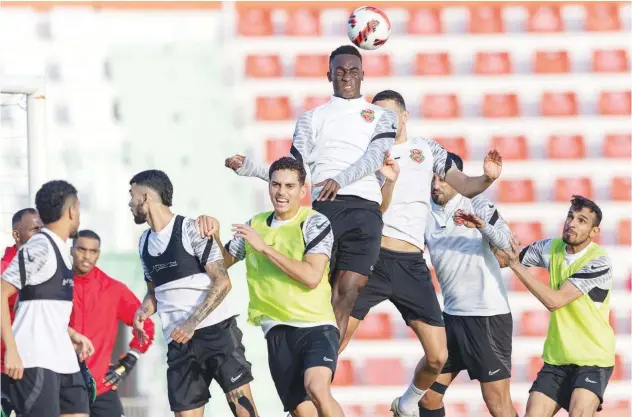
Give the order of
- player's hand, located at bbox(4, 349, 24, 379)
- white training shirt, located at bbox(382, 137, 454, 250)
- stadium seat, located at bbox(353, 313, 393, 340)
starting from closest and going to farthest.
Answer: player's hand, located at bbox(4, 349, 24, 379) → white training shirt, located at bbox(382, 137, 454, 250) → stadium seat, located at bbox(353, 313, 393, 340)

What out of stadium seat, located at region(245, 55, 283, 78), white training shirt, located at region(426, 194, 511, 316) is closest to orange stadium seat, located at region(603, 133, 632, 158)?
stadium seat, located at region(245, 55, 283, 78)

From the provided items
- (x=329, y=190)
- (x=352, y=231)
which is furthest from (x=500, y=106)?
(x=329, y=190)

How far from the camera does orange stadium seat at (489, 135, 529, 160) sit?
10.9 metres

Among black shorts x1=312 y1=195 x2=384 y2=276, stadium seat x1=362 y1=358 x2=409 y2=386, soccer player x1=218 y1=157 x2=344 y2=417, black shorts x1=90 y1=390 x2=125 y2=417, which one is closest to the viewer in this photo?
soccer player x1=218 y1=157 x2=344 y2=417

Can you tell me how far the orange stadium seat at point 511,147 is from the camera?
35.9 ft

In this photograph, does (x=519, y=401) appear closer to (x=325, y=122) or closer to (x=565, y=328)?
(x=565, y=328)

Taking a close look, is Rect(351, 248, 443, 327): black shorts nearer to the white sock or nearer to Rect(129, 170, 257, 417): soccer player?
the white sock

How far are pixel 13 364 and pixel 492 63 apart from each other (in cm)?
590

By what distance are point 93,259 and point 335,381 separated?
3.25m

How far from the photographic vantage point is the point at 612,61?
11102mm

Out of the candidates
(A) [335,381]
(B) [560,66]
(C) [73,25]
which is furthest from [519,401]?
(C) [73,25]

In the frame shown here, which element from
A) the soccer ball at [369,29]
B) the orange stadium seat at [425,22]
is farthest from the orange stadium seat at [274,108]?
the soccer ball at [369,29]

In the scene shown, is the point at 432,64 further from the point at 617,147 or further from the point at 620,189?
the point at 620,189

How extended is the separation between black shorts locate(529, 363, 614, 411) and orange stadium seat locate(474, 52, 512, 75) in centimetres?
397
